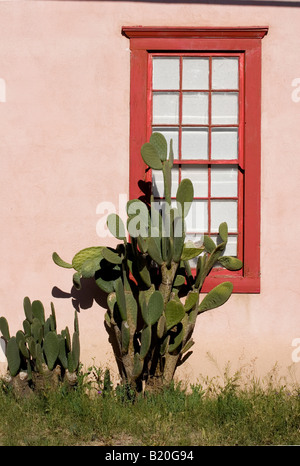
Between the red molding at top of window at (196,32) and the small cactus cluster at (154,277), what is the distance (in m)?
1.09

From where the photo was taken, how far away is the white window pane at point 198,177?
5648 mm

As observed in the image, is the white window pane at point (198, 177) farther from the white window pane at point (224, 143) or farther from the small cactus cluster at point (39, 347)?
the small cactus cluster at point (39, 347)

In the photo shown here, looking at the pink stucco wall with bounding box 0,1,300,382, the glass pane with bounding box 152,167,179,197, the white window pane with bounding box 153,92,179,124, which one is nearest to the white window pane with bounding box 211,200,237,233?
the pink stucco wall with bounding box 0,1,300,382

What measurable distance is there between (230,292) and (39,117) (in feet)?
7.87

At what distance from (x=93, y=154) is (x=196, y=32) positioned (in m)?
1.48

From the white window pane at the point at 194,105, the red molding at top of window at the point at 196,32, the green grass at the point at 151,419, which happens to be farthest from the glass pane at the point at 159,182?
the green grass at the point at 151,419

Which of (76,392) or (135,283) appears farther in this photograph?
(135,283)

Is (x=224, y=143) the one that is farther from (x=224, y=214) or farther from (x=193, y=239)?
(x=193, y=239)

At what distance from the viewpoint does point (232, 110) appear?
563 centimetres

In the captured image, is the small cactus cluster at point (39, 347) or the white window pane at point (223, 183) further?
the white window pane at point (223, 183)

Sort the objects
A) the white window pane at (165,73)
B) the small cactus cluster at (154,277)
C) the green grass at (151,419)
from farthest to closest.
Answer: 1. the white window pane at (165,73)
2. the small cactus cluster at (154,277)
3. the green grass at (151,419)
